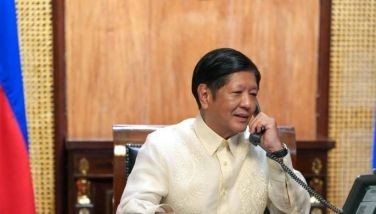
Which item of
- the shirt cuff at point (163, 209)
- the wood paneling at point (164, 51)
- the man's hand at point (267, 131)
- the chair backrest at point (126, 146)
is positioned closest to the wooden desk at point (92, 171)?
the wood paneling at point (164, 51)

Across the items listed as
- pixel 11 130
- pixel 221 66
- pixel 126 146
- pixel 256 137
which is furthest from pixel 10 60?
pixel 256 137

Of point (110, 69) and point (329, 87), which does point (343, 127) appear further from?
point (110, 69)

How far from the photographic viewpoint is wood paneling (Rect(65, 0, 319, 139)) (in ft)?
12.5

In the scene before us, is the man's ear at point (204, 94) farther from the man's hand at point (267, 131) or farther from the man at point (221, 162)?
the man's hand at point (267, 131)

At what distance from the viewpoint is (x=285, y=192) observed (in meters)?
2.39

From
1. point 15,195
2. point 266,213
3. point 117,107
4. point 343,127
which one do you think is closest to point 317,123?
point 343,127

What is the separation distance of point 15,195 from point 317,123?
1.88 metres

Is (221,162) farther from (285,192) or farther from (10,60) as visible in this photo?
(10,60)

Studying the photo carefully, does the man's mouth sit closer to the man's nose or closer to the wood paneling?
the man's nose

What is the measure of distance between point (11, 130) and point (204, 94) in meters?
1.04

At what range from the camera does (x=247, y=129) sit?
8.43ft

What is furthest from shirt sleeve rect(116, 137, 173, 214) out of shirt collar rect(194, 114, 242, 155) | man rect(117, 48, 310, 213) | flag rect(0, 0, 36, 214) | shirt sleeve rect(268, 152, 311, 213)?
flag rect(0, 0, 36, 214)

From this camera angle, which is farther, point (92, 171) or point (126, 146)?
point (92, 171)

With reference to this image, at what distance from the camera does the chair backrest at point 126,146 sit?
9.09 ft
